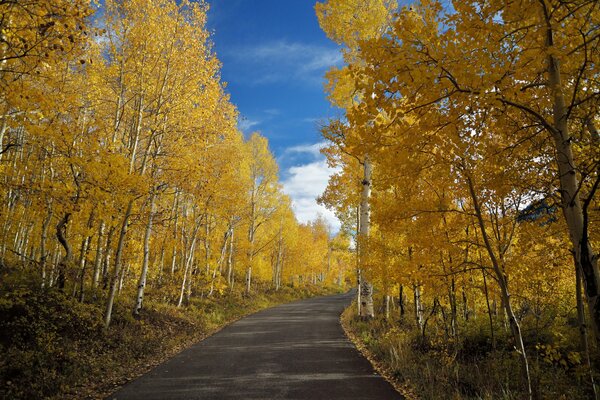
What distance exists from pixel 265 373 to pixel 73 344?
4.24m

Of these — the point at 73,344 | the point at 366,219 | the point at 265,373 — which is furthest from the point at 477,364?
the point at 73,344

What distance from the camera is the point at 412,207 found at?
563cm

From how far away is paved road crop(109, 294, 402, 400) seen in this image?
19.2 feet

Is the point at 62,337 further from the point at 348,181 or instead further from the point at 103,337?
the point at 348,181

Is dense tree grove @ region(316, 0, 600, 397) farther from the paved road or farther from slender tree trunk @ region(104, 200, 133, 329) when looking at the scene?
slender tree trunk @ region(104, 200, 133, 329)

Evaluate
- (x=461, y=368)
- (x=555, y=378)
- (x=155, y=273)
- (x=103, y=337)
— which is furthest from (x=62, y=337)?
(x=155, y=273)

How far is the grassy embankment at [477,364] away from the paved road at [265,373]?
507mm

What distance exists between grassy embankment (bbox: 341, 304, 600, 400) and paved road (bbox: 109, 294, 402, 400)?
507 mm

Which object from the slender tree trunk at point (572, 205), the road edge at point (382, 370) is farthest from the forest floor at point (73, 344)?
the slender tree trunk at point (572, 205)

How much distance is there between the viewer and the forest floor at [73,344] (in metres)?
5.77

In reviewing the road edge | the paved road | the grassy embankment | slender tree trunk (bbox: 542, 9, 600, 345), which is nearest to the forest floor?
the paved road

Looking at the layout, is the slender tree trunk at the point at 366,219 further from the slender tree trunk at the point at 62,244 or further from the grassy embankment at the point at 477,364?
the slender tree trunk at the point at 62,244

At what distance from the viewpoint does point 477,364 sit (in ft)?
26.1

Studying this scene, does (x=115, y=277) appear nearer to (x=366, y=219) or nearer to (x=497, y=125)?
(x=366, y=219)
